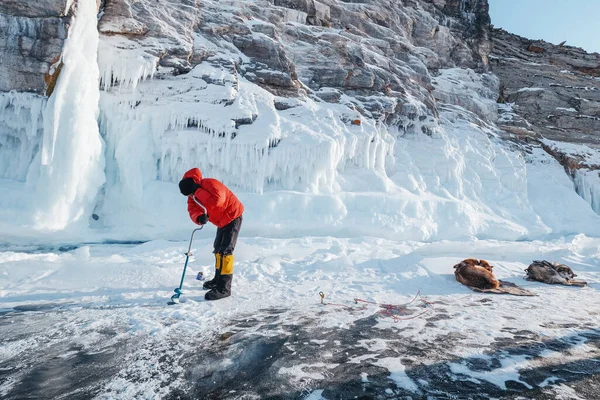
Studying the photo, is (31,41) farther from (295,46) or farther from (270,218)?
(295,46)

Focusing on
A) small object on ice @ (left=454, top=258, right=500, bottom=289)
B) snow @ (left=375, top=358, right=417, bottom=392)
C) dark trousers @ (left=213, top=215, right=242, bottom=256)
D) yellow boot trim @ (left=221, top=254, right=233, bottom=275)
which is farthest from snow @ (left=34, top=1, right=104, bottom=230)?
small object on ice @ (left=454, top=258, right=500, bottom=289)

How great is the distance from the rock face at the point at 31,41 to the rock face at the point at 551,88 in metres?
22.7

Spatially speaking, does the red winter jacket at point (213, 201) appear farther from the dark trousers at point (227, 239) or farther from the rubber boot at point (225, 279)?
the rubber boot at point (225, 279)

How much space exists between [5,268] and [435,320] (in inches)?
266

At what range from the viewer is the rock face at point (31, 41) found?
8977mm

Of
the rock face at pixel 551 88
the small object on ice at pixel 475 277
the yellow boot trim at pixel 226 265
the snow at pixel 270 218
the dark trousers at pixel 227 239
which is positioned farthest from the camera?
the rock face at pixel 551 88

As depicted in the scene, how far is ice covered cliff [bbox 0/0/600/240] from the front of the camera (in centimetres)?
911

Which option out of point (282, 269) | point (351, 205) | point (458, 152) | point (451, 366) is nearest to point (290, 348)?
point (451, 366)

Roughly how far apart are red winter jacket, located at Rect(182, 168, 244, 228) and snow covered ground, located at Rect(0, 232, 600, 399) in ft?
3.89

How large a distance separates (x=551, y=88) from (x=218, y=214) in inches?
1139

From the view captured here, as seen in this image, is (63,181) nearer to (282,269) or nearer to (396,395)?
(282,269)

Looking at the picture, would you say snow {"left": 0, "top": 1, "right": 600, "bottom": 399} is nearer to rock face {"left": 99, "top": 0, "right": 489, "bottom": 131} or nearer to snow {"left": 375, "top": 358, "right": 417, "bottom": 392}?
snow {"left": 375, "top": 358, "right": 417, "bottom": 392}

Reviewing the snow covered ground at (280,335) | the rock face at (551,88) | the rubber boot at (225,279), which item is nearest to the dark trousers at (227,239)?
the rubber boot at (225,279)

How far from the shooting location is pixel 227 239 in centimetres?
491
